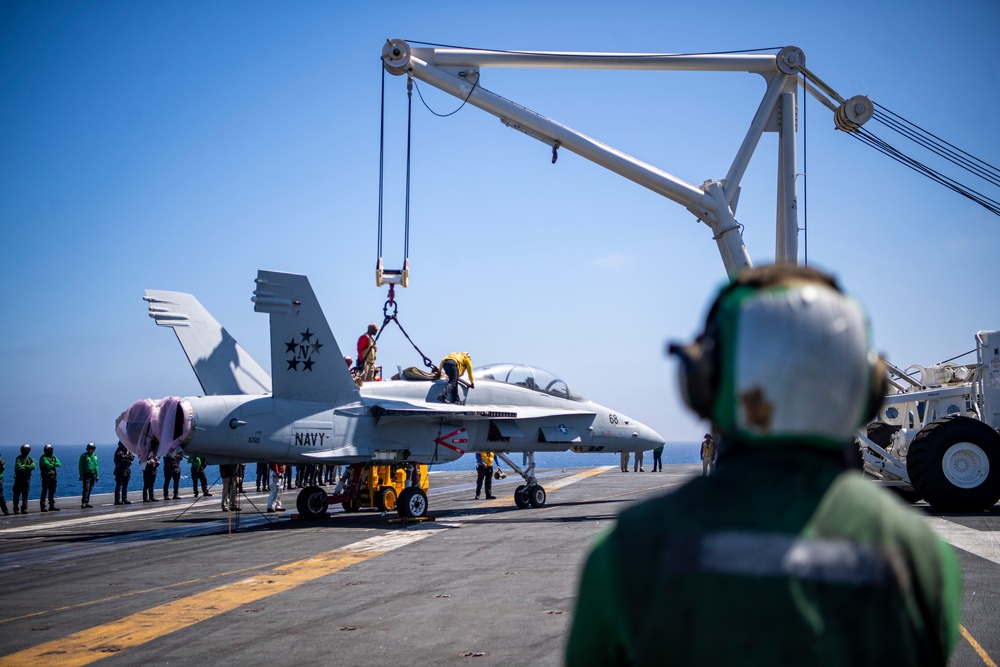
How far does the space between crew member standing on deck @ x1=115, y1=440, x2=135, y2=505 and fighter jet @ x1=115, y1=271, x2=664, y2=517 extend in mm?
8910

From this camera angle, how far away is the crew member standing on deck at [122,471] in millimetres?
25500

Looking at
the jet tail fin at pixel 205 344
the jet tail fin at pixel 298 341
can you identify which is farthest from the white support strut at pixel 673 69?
the jet tail fin at pixel 205 344

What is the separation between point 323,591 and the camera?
937 cm

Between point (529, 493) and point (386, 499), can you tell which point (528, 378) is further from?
point (386, 499)

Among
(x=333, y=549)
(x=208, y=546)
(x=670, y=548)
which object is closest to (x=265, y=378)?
(x=208, y=546)

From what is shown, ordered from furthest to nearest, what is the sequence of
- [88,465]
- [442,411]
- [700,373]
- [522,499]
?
[88,465] < [522,499] < [442,411] < [700,373]

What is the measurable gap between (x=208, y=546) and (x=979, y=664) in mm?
11673

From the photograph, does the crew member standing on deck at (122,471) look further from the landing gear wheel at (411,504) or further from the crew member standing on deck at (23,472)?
the landing gear wheel at (411,504)

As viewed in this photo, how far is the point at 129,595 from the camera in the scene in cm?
966

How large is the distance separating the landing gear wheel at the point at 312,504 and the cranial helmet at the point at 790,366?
17604 mm

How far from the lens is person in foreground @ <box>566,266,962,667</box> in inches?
60.4

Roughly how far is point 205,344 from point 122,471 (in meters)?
11.4

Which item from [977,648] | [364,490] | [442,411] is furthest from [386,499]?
[977,648]

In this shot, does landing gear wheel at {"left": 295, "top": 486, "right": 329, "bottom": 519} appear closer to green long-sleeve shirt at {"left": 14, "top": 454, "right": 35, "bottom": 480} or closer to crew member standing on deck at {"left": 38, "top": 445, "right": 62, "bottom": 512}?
crew member standing on deck at {"left": 38, "top": 445, "right": 62, "bottom": 512}
